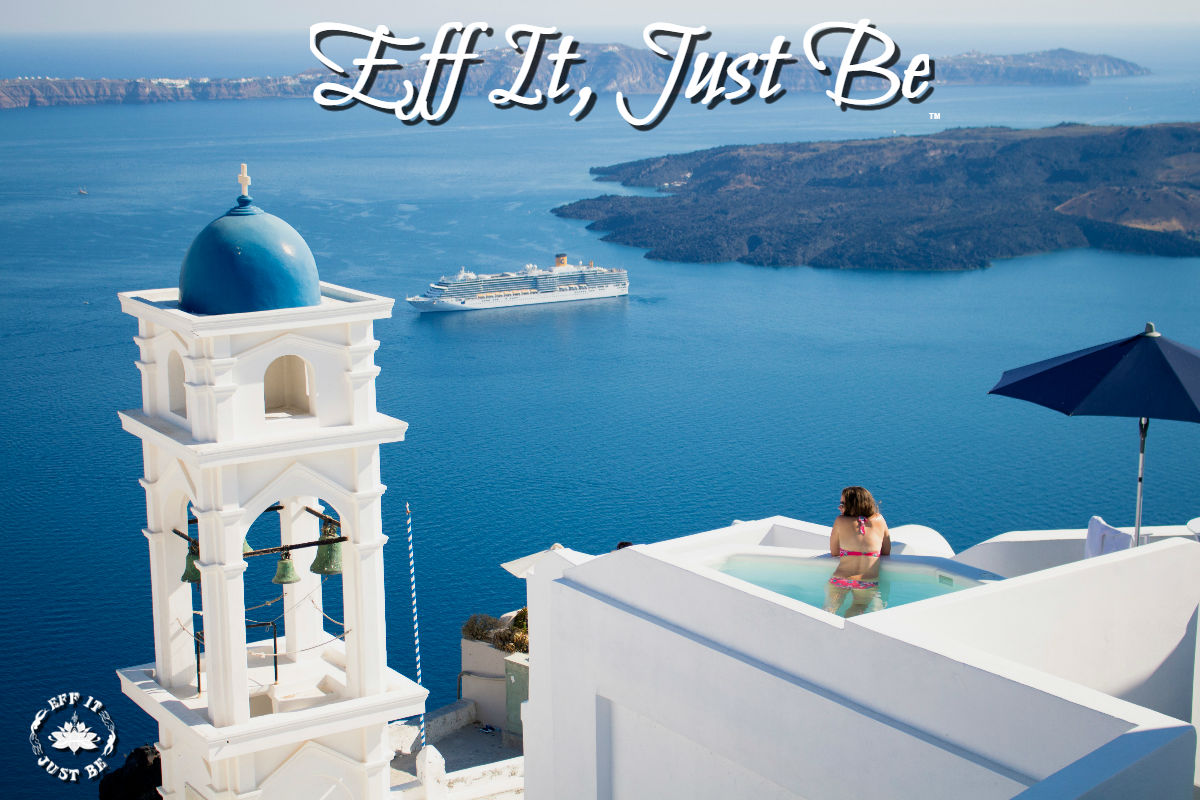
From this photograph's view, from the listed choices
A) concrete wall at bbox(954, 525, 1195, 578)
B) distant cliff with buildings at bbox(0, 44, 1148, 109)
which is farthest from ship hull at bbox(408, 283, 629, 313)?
distant cliff with buildings at bbox(0, 44, 1148, 109)

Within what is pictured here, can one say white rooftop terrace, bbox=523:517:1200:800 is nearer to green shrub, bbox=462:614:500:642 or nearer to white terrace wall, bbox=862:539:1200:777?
white terrace wall, bbox=862:539:1200:777

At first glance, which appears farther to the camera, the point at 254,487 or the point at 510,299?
the point at 510,299

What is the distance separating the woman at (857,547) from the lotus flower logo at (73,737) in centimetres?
1440

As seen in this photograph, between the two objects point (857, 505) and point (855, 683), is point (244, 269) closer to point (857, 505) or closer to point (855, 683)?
point (857, 505)

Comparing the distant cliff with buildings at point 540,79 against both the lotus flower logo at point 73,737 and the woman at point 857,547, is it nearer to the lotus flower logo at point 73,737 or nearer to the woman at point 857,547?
the lotus flower logo at point 73,737

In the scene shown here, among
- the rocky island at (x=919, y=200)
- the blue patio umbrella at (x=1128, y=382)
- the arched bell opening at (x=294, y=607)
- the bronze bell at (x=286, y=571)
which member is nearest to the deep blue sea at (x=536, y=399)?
the rocky island at (x=919, y=200)

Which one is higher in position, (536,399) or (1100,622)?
(1100,622)

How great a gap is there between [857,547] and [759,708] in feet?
2.52

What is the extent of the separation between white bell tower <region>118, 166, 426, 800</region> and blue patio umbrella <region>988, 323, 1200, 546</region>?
2.78 m

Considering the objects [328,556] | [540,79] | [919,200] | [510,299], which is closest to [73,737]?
[328,556]

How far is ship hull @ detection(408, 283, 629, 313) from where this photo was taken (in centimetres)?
4400

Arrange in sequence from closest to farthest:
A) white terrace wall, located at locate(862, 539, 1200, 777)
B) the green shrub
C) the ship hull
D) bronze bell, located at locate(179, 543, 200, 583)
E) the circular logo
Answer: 1. white terrace wall, located at locate(862, 539, 1200, 777)
2. bronze bell, located at locate(179, 543, 200, 583)
3. the green shrub
4. the circular logo
5. the ship hull

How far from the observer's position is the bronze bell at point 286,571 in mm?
6023

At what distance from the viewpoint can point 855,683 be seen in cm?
412
